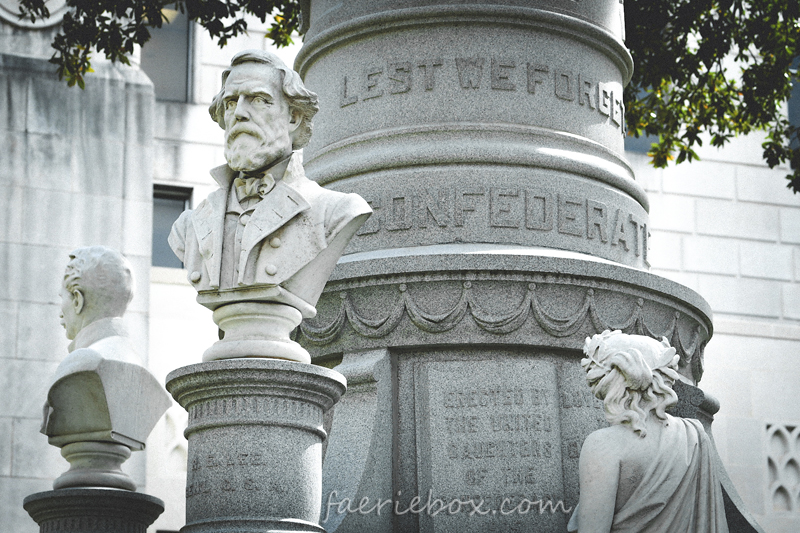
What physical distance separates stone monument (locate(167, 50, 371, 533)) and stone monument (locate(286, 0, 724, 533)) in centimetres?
121

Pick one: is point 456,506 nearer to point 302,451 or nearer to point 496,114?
point 302,451

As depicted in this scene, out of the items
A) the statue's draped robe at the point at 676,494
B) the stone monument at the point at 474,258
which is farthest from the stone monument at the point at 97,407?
the statue's draped robe at the point at 676,494

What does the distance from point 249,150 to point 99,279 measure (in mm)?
1515

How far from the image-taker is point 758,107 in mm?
15516

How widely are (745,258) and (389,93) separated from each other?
1243cm

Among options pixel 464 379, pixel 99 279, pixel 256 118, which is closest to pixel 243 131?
pixel 256 118

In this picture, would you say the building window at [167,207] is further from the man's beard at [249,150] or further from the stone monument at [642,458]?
the stone monument at [642,458]

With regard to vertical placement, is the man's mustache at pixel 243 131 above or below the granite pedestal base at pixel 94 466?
above

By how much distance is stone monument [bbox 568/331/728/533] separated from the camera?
7.24 meters

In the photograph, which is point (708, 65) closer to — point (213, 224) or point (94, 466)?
point (213, 224)

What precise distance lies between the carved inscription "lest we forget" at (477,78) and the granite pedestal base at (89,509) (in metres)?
3.23

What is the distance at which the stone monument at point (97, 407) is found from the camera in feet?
27.7

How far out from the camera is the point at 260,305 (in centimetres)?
781

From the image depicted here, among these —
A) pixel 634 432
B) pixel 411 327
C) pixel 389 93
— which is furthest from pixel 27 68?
pixel 634 432
